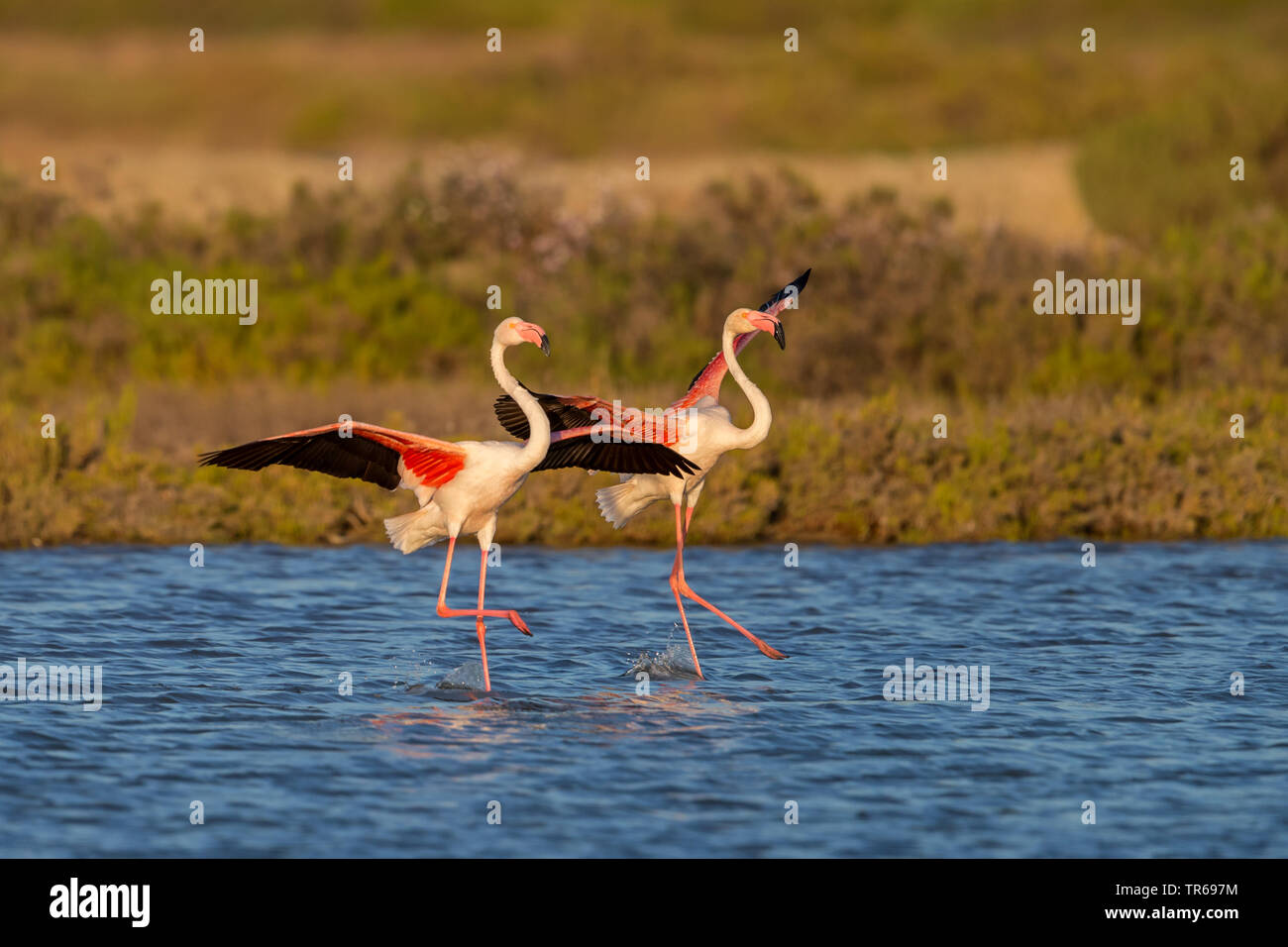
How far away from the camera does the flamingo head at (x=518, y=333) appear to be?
30.4ft

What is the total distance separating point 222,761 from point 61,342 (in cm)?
1137

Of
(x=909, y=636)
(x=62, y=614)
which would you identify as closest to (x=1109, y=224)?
(x=909, y=636)

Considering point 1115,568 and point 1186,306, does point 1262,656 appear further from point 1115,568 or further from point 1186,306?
point 1186,306

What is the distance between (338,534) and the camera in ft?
45.4

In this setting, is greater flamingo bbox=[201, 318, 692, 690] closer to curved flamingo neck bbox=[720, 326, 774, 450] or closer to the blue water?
curved flamingo neck bbox=[720, 326, 774, 450]

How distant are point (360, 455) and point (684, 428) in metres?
1.84

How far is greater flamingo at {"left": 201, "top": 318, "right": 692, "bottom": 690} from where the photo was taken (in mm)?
9438

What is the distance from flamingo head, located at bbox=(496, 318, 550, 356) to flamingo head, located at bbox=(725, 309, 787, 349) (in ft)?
4.16

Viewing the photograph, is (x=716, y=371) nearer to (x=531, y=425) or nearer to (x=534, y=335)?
(x=531, y=425)

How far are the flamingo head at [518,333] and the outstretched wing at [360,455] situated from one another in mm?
640

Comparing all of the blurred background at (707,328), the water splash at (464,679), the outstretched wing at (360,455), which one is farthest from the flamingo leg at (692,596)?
the blurred background at (707,328)

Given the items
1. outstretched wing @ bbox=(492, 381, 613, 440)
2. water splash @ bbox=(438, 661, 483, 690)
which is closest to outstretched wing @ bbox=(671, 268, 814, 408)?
outstretched wing @ bbox=(492, 381, 613, 440)

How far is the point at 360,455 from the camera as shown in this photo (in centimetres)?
977
